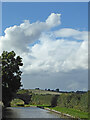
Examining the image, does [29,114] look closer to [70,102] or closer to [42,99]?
[70,102]

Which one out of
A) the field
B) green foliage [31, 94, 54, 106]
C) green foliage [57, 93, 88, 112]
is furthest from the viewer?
green foliage [31, 94, 54, 106]

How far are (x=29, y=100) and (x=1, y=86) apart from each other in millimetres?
72903

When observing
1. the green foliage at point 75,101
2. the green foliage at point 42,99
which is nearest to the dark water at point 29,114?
the green foliage at point 75,101

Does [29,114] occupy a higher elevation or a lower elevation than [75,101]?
lower

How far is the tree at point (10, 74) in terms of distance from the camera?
44.8 metres

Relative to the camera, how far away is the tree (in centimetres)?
4478

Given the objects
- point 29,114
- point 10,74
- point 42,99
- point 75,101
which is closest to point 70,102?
point 75,101

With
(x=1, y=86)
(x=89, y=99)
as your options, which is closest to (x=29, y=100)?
(x=89, y=99)

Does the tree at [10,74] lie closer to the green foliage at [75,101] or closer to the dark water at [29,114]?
the dark water at [29,114]

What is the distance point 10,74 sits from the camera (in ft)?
150

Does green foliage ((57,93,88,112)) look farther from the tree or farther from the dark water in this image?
the tree

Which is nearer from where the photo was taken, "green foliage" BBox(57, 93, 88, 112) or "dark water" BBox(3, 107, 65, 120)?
"dark water" BBox(3, 107, 65, 120)

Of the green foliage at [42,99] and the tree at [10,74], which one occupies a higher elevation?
the tree at [10,74]

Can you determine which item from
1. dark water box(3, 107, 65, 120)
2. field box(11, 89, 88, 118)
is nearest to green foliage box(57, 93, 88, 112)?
field box(11, 89, 88, 118)
